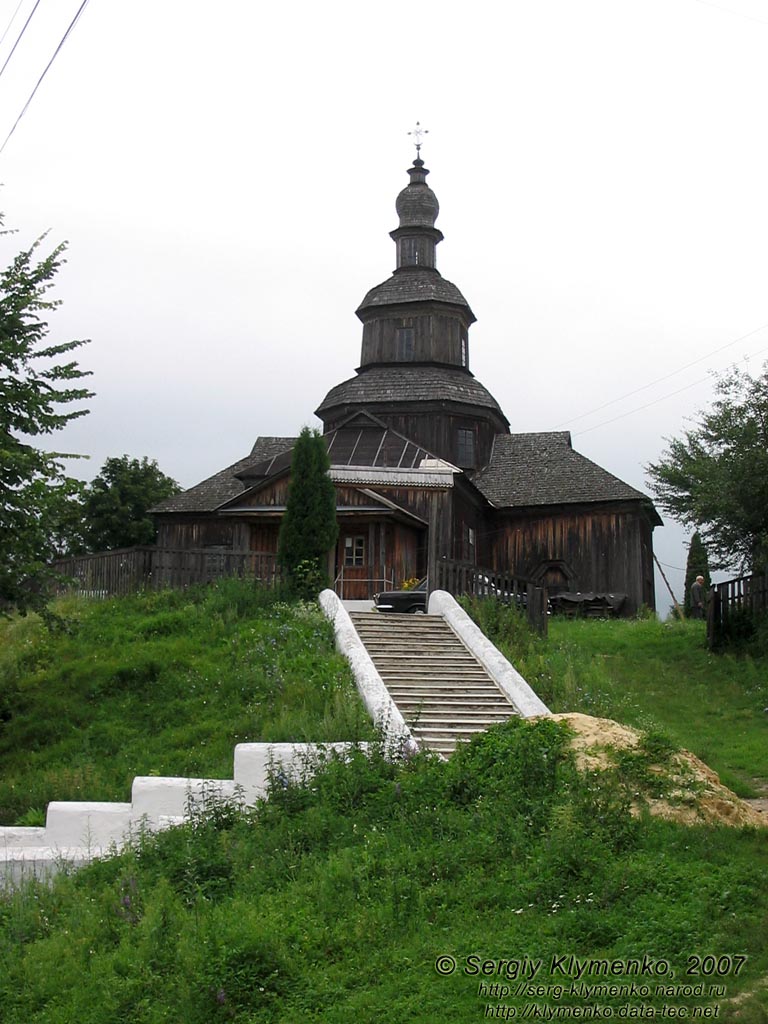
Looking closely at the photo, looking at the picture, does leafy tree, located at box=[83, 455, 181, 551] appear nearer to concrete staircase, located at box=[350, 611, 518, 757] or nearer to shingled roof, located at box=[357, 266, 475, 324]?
shingled roof, located at box=[357, 266, 475, 324]

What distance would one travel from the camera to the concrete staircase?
48.0 ft

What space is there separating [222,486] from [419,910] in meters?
30.5

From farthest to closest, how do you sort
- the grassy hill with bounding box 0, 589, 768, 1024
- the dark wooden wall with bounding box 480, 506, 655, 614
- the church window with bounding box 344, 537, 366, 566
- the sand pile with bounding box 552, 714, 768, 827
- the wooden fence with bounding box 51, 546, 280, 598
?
the dark wooden wall with bounding box 480, 506, 655, 614, the church window with bounding box 344, 537, 366, 566, the wooden fence with bounding box 51, 546, 280, 598, the sand pile with bounding box 552, 714, 768, 827, the grassy hill with bounding box 0, 589, 768, 1024

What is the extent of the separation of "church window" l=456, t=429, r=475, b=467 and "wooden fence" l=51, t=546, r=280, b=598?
Result: 56.0 ft

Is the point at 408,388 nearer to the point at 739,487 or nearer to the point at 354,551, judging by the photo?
the point at 354,551

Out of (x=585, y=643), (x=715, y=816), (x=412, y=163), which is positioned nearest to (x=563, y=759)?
(x=715, y=816)

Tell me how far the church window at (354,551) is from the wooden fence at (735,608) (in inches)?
Result: 383

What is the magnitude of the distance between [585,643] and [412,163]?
2499 cm

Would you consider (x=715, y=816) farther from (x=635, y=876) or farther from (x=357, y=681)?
(x=357, y=681)

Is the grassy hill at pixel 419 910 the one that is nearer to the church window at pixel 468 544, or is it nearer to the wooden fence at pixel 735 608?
the wooden fence at pixel 735 608

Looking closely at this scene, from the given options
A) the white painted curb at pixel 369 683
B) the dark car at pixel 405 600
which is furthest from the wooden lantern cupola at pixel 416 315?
the white painted curb at pixel 369 683

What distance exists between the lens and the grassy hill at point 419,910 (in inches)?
295

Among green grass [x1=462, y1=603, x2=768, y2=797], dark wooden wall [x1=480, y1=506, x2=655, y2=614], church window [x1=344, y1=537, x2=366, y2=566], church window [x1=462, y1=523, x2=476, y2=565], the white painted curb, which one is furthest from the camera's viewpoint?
dark wooden wall [x1=480, y1=506, x2=655, y2=614]

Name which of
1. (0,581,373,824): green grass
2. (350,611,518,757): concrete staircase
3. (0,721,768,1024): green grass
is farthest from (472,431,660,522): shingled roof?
(0,721,768,1024): green grass
